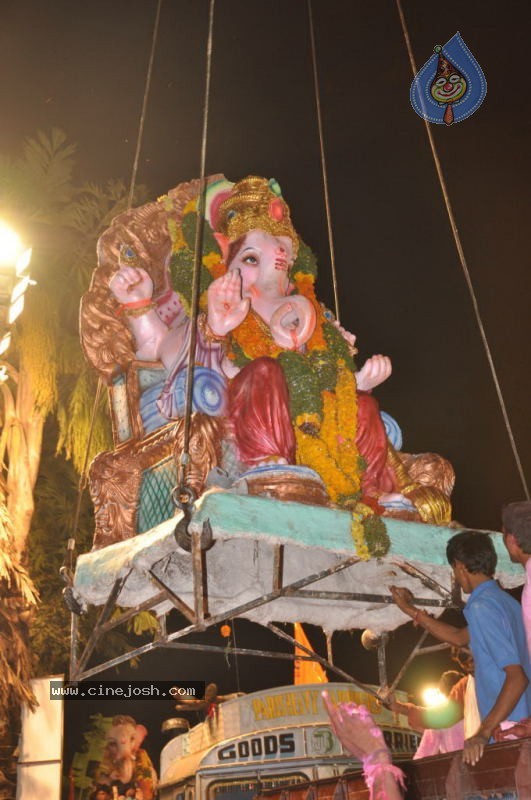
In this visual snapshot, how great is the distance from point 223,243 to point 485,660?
3.47m

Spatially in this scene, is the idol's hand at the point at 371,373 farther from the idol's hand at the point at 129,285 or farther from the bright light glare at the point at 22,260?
the bright light glare at the point at 22,260

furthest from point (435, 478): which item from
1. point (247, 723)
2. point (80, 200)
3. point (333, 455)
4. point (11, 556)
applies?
point (80, 200)

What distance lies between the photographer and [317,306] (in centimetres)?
569

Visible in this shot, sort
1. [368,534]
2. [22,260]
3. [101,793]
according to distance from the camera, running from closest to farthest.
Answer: [368,534], [22,260], [101,793]

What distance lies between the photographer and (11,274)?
692 centimetres

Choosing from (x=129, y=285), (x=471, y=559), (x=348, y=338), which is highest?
(x=129, y=285)

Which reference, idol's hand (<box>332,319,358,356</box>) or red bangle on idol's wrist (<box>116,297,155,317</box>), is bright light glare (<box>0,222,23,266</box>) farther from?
idol's hand (<box>332,319,358,356</box>)

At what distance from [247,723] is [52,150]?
7691mm

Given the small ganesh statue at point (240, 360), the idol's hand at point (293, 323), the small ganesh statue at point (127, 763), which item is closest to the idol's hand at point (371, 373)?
the small ganesh statue at point (240, 360)

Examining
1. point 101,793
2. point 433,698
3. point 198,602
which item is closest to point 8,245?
point 198,602

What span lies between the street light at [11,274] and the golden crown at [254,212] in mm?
1938

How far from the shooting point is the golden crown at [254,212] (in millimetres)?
5762

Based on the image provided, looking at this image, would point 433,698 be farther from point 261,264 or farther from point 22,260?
point 22,260

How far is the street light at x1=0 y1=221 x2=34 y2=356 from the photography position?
6.87 meters
